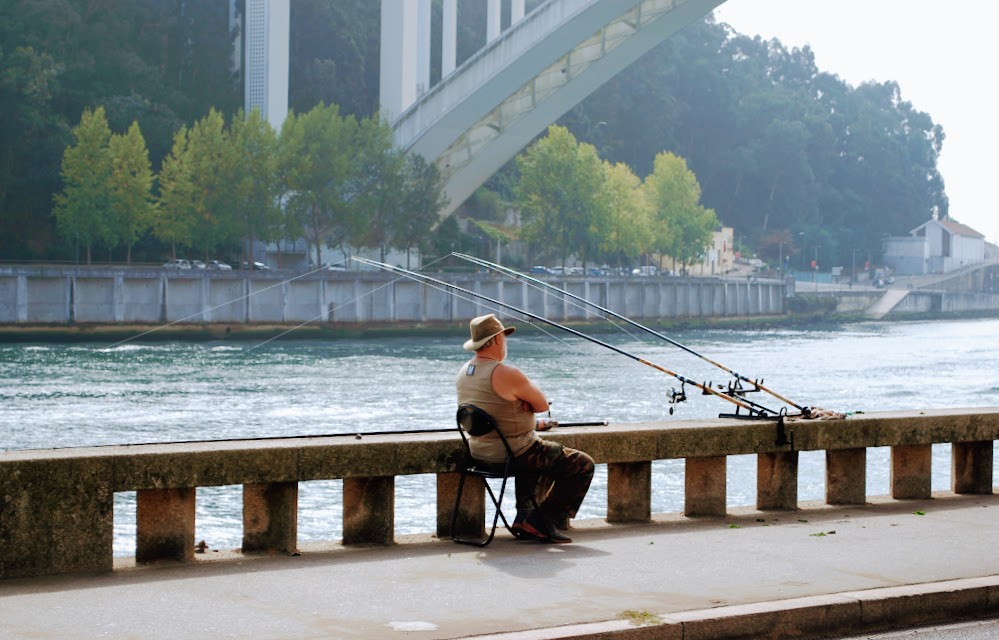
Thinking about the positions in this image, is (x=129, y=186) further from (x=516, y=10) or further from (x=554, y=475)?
(x=554, y=475)

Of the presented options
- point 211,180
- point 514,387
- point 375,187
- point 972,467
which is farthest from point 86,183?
point 514,387

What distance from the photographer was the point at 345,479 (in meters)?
6.23

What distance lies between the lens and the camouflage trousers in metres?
6.32

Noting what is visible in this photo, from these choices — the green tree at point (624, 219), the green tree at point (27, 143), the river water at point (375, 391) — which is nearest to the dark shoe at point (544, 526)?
the river water at point (375, 391)

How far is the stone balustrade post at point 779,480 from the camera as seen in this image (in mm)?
7402

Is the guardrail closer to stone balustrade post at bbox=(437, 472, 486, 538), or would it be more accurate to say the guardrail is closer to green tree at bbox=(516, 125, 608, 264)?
stone balustrade post at bbox=(437, 472, 486, 538)

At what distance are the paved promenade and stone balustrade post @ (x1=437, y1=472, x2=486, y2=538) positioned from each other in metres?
0.14

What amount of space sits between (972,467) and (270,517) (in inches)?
160

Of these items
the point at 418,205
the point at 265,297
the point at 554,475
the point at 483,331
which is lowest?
the point at 554,475

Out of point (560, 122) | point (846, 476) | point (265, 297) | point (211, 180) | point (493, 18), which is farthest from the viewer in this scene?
point (560, 122)

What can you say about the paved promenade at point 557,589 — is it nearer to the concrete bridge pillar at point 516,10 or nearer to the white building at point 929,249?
the concrete bridge pillar at point 516,10

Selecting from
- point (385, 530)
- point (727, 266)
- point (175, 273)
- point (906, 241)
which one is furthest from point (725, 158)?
point (385, 530)

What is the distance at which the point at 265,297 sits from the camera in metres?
55.9

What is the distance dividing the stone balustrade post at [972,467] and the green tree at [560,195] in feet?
212
